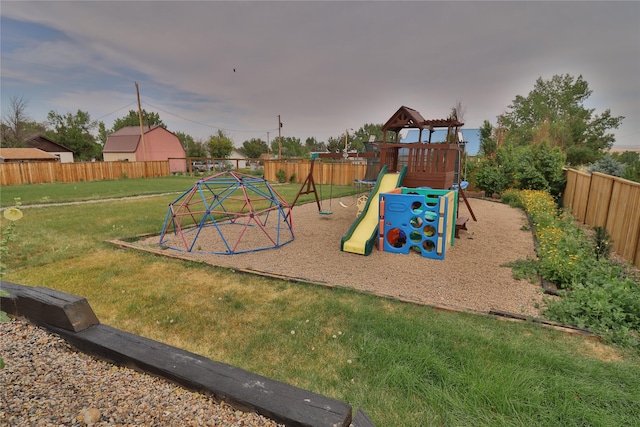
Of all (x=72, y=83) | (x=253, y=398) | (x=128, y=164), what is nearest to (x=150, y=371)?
(x=253, y=398)

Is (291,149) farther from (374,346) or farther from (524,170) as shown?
(374,346)

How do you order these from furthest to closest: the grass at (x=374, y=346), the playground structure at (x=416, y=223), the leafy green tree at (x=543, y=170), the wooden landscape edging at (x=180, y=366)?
the leafy green tree at (x=543, y=170), the playground structure at (x=416, y=223), the grass at (x=374, y=346), the wooden landscape edging at (x=180, y=366)

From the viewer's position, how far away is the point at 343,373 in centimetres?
238

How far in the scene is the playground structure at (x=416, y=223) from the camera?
547 centimetres

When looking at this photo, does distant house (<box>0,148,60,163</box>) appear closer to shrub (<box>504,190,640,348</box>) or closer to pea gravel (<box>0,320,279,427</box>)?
pea gravel (<box>0,320,279,427</box>)

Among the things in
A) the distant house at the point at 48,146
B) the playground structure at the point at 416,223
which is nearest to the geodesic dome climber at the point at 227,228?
the playground structure at the point at 416,223

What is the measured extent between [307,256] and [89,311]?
3690mm

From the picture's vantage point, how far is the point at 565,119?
1334 inches

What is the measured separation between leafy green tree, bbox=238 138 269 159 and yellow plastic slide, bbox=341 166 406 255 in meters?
73.4

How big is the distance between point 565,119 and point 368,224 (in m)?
39.3

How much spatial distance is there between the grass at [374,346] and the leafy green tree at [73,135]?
175 ft

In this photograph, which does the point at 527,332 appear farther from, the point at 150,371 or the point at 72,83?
the point at 72,83

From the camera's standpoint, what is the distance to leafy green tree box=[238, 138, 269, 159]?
7831cm

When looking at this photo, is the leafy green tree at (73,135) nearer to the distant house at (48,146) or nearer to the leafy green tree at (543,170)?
the distant house at (48,146)
